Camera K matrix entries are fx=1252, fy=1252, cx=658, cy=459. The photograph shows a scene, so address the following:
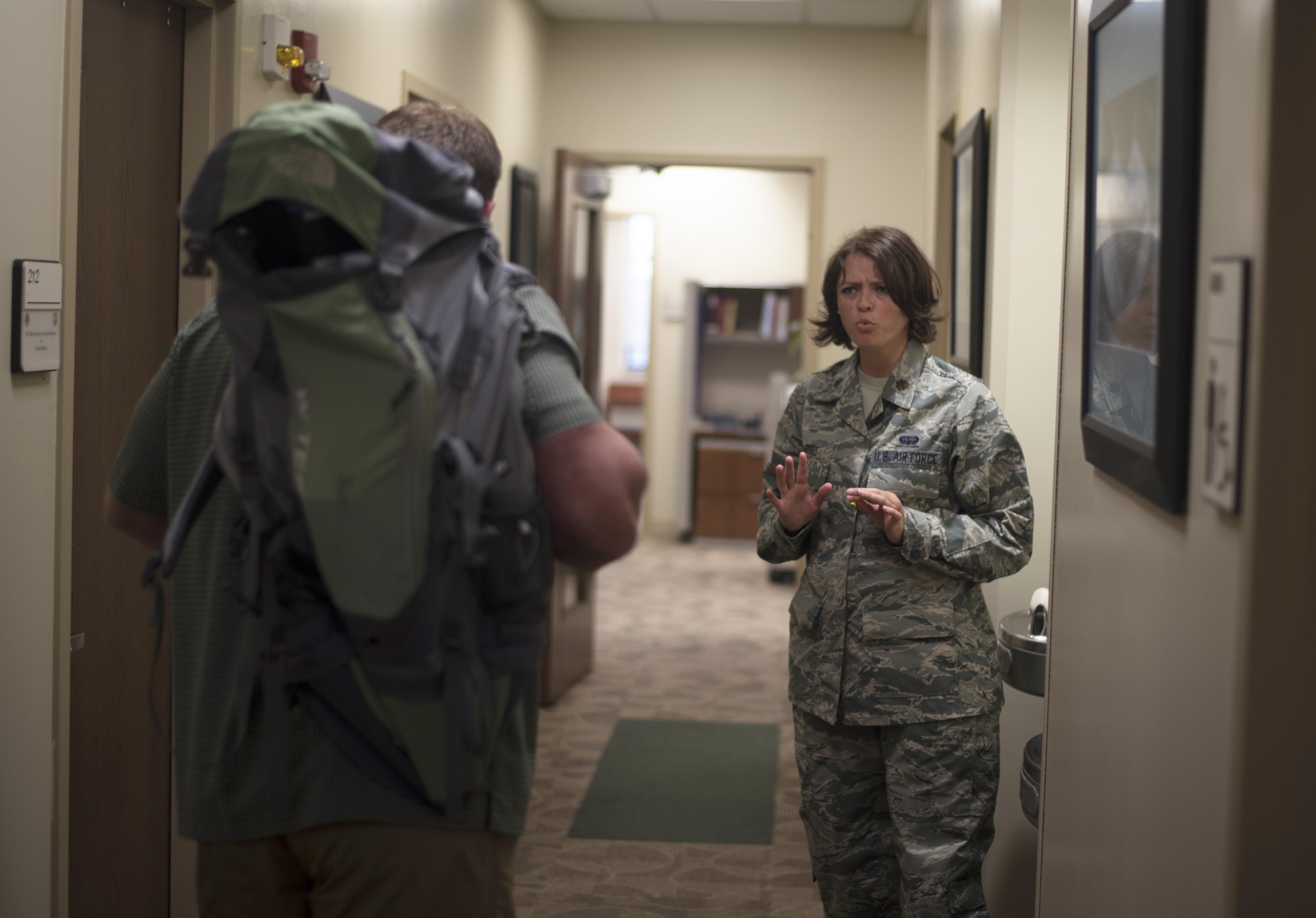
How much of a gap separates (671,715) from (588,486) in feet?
12.0

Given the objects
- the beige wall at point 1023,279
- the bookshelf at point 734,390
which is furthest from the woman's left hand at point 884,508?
the bookshelf at point 734,390

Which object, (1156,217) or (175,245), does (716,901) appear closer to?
(175,245)

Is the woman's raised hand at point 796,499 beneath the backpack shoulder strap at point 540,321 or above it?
Answer: beneath

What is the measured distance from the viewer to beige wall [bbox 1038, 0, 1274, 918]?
3.30 ft

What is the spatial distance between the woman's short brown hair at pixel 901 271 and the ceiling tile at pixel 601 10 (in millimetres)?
3378

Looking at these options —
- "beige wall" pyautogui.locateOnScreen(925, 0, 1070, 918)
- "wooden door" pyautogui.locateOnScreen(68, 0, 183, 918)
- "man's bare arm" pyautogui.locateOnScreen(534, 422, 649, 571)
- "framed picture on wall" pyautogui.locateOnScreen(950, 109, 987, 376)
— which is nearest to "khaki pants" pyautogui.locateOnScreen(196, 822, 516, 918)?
"man's bare arm" pyautogui.locateOnScreen(534, 422, 649, 571)

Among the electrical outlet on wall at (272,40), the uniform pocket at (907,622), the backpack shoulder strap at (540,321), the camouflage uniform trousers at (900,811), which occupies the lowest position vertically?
the camouflage uniform trousers at (900,811)

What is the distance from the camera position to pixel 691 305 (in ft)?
29.1

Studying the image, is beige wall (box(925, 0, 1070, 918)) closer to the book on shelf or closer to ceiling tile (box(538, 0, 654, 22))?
ceiling tile (box(538, 0, 654, 22))

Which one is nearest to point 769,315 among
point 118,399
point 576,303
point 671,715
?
point 576,303

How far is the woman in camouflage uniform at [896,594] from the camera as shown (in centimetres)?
227

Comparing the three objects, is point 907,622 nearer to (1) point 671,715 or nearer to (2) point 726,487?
(1) point 671,715

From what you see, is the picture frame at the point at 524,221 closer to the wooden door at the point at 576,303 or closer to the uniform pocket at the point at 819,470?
the wooden door at the point at 576,303

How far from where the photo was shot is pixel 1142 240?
1330mm
